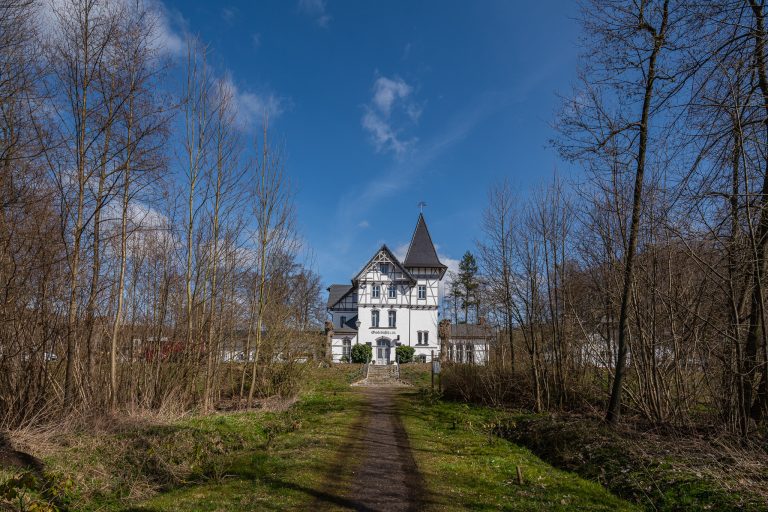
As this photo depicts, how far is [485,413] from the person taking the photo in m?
15.1

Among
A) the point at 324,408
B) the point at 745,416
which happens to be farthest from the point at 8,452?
the point at 745,416

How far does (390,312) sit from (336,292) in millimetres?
9602

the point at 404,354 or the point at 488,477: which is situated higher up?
the point at 404,354

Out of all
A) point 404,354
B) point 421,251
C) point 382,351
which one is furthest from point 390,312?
point 421,251

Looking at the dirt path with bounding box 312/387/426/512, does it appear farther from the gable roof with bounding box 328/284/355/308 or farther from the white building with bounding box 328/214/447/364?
the gable roof with bounding box 328/284/355/308

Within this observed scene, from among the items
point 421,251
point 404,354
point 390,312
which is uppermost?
point 421,251

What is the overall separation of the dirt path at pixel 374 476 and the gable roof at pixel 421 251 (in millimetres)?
34582

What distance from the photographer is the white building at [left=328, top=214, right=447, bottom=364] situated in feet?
145

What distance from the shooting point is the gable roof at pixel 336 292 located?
49.8 meters

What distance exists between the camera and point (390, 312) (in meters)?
44.8

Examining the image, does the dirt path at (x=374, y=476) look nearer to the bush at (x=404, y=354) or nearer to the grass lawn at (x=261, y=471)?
the grass lawn at (x=261, y=471)

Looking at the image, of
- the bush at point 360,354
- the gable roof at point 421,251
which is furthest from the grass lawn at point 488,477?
the gable roof at point 421,251

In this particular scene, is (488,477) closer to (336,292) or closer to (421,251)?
(421,251)

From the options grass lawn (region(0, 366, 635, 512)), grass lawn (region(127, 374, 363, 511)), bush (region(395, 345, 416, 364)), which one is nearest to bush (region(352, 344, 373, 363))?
bush (region(395, 345, 416, 364))
